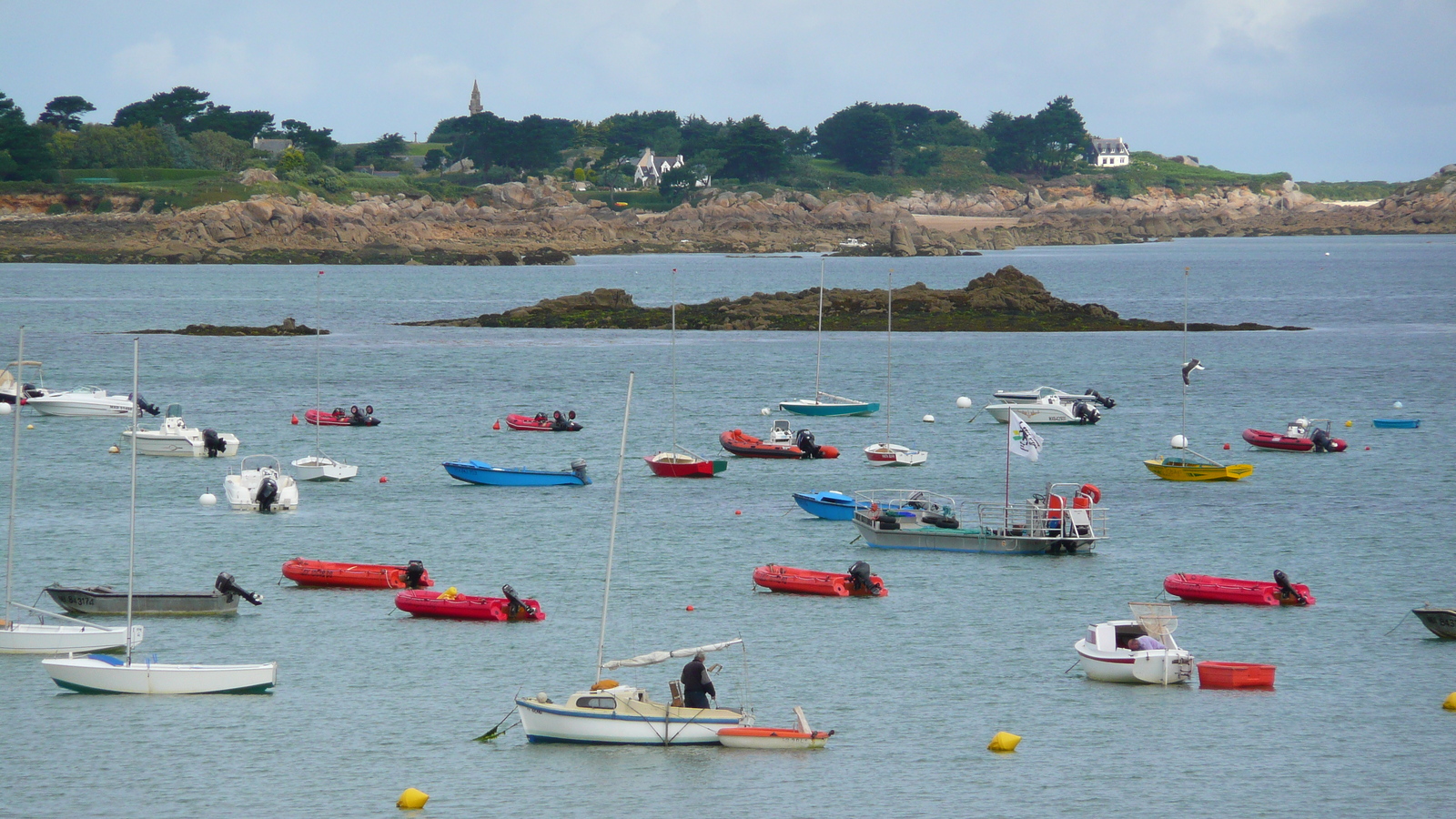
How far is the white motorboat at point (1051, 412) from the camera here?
8600cm

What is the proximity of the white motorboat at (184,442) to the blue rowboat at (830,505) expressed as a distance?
30.3 m

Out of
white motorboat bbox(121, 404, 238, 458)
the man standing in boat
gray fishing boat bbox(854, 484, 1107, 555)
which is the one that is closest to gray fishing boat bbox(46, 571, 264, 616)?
the man standing in boat

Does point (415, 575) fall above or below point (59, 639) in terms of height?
above

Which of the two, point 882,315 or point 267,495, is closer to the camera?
point 267,495

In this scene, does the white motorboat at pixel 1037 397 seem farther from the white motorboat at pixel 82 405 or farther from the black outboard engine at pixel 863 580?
the white motorboat at pixel 82 405

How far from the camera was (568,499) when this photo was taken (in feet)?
206

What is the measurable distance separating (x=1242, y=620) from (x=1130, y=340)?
3629 inches

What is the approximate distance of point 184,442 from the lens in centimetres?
7219

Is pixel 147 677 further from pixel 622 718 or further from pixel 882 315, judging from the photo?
pixel 882 315

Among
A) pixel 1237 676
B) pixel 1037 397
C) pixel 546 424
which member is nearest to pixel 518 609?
pixel 1237 676

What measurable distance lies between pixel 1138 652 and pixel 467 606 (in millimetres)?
18473

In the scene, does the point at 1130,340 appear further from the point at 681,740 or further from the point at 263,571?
the point at 681,740

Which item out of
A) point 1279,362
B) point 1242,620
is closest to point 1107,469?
point 1242,620

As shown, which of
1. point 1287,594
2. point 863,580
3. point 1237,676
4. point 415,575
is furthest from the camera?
point 863,580
